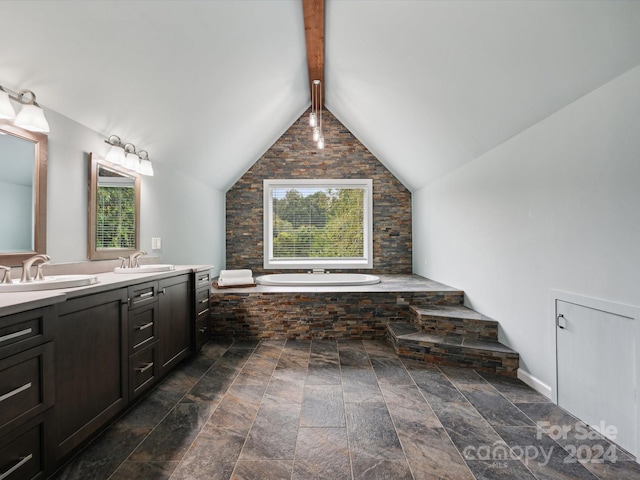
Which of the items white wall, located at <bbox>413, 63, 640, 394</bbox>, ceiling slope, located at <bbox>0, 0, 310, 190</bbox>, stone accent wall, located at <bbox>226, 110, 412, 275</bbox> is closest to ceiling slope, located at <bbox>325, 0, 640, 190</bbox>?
white wall, located at <bbox>413, 63, 640, 394</bbox>

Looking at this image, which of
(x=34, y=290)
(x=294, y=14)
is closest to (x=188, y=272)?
(x=34, y=290)

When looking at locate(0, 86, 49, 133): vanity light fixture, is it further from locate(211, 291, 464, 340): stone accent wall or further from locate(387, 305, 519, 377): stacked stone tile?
locate(387, 305, 519, 377): stacked stone tile

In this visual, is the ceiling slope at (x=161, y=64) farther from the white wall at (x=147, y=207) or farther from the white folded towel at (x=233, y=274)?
the white folded towel at (x=233, y=274)

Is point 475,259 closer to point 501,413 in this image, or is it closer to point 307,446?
point 501,413

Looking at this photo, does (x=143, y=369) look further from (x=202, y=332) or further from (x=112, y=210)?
(x=112, y=210)

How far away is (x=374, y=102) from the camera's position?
396 cm

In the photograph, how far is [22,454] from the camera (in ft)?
4.40

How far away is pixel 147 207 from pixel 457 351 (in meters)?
3.06

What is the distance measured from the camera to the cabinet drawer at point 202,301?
10.5ft

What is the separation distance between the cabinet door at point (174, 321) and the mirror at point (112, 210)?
1.73 ft

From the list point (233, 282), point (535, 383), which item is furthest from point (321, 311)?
point (535, 383)

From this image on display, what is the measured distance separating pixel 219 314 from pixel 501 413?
273 cm

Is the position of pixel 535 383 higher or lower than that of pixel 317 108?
lower

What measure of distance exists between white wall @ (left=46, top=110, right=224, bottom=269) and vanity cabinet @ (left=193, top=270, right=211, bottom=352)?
565mm
